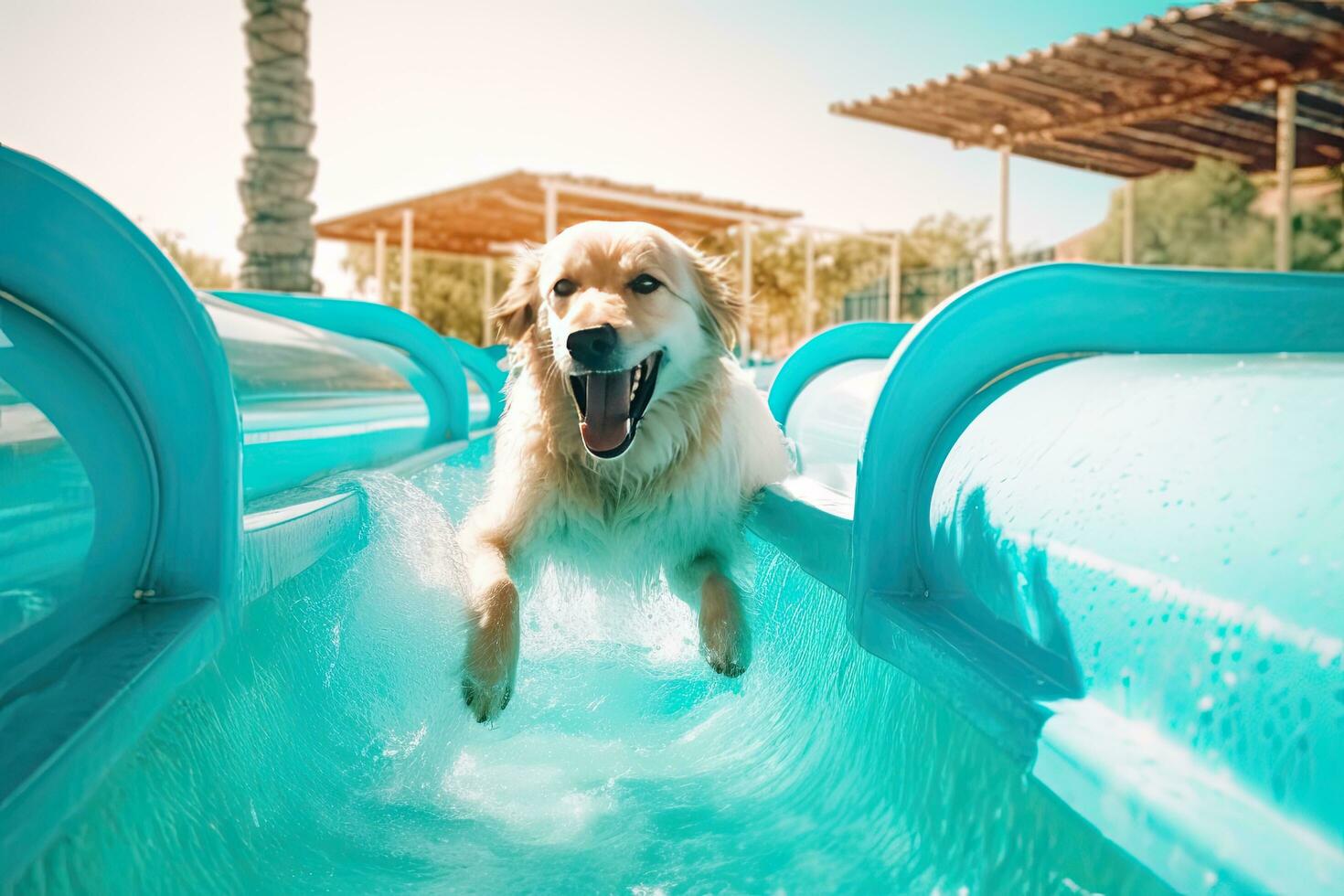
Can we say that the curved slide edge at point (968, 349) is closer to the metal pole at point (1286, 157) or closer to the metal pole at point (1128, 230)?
the metal pole at point (1286, 157)

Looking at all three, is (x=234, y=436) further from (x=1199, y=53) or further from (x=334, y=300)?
(x=1199, y=53)

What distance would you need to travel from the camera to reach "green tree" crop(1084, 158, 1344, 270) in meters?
18.8

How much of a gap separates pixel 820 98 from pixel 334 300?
10812 mm

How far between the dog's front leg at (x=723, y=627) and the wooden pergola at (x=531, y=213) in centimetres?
1102

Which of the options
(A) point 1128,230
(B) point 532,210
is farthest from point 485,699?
(A) point 1128,230

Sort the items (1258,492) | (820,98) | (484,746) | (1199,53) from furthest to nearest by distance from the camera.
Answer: (820,98) → (1199,53) → (484,746) → (1258,492)

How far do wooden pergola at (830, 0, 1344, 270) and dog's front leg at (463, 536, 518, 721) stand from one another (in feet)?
34.7

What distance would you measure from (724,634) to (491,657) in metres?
0.56

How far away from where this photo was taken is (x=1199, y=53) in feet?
36.9

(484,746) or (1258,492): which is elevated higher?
(1258,492)

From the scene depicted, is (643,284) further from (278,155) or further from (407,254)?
(407,254)

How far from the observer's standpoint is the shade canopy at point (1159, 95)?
1052 cm

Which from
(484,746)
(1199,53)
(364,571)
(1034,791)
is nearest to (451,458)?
(364,571)

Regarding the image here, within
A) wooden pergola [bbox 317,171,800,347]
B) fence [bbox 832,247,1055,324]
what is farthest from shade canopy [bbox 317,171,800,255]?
fence [bbox 832,247,1055,324]
